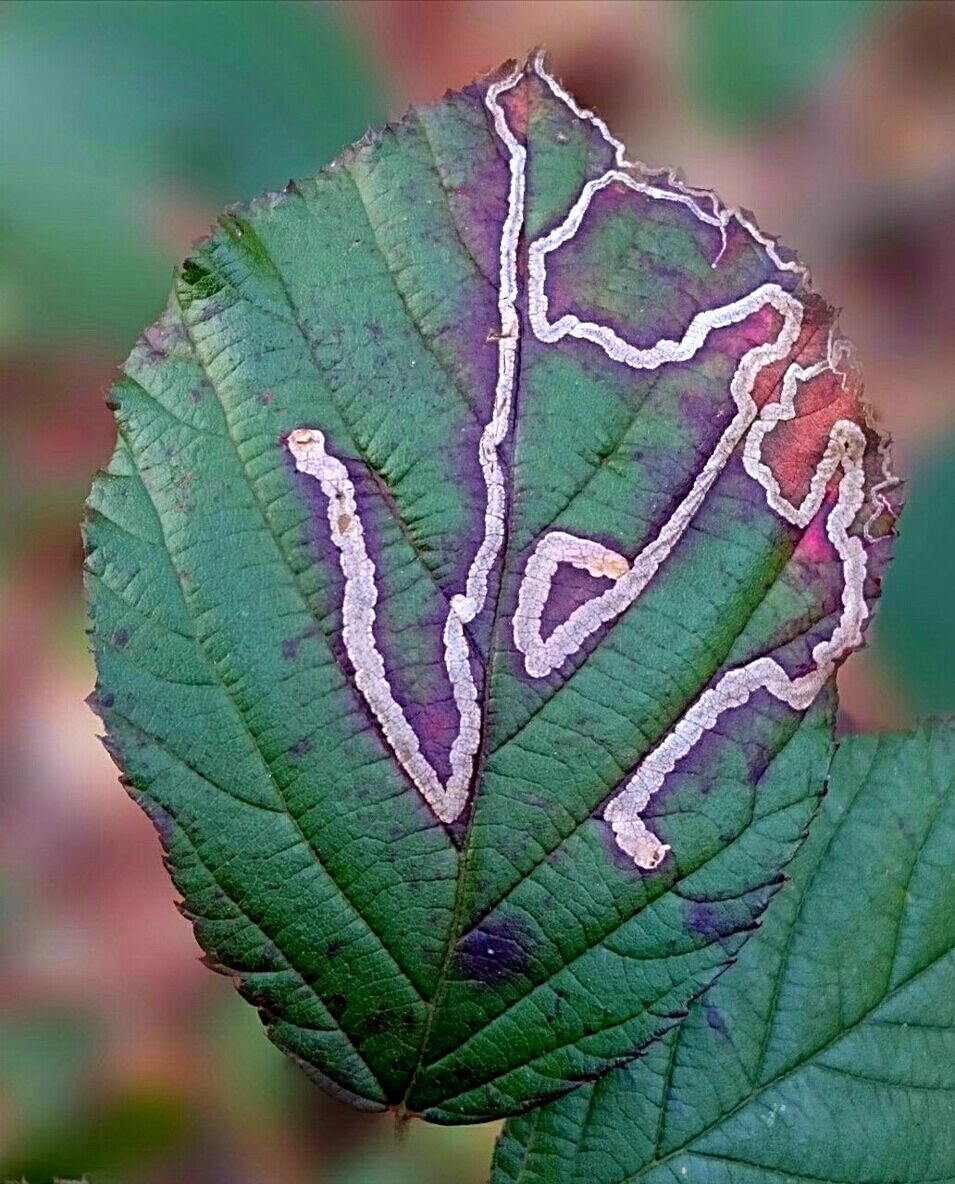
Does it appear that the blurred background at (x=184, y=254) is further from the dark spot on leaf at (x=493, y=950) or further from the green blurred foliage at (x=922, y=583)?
the dark spot on leaf at (x=493, y=950)

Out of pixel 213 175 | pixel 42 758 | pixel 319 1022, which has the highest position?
pixel 213 175

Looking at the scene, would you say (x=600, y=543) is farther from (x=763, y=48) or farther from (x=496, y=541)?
(x=763, y=48)

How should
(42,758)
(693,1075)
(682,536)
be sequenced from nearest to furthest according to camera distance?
1. (682,536)
2. (693,1075)
3. (42,758)

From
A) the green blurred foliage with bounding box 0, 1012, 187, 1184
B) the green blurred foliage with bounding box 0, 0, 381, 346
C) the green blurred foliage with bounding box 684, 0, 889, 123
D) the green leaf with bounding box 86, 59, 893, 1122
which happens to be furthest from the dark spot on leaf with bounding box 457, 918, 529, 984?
the green blurred foliage with bounding box 684, 0, 889, 123

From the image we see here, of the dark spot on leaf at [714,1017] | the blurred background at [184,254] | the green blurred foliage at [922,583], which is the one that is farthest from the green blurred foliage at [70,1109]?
the green blurred foliage at [922,583]

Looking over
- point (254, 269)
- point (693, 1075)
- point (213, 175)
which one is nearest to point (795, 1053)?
point (693, 1075)

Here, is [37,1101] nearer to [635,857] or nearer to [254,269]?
[635,857]
